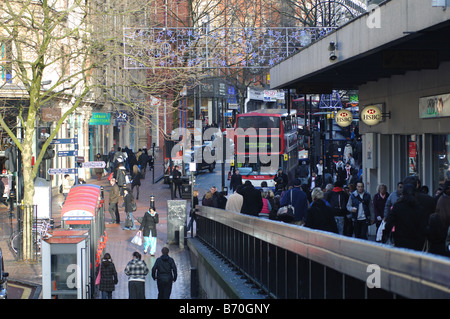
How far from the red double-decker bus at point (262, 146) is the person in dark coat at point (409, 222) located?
29133 millimetres

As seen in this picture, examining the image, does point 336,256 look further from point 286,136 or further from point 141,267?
point 286,136

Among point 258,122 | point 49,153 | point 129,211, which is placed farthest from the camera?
point 258,122

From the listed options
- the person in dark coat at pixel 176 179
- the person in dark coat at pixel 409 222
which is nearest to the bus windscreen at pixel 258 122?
the person in dark coat at pixel 176 179

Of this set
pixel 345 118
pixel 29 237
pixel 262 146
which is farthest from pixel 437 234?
pixel 262 146

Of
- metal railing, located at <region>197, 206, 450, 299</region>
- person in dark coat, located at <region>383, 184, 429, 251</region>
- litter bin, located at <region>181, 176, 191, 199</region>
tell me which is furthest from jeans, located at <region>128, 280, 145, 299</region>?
litter bin, located at <region>181, 176, 191, 199</region>

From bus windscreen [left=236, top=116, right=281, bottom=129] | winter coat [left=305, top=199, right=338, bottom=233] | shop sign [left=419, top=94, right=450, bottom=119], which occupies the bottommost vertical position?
winter coat [left=305, top=199, right=338, bottom=233]

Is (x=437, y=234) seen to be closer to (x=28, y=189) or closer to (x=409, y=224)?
(x=409, y=224)

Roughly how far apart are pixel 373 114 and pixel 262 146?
68.9 ft

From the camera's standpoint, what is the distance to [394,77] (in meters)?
18.4

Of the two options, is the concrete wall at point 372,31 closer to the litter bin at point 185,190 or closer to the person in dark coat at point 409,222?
the person in dark coat at point 409,222

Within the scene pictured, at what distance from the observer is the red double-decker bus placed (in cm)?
3978

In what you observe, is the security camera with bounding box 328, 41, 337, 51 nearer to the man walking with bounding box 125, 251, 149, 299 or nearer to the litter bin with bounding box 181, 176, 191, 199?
the man walking with bounding box 125, 251, 149, 299
